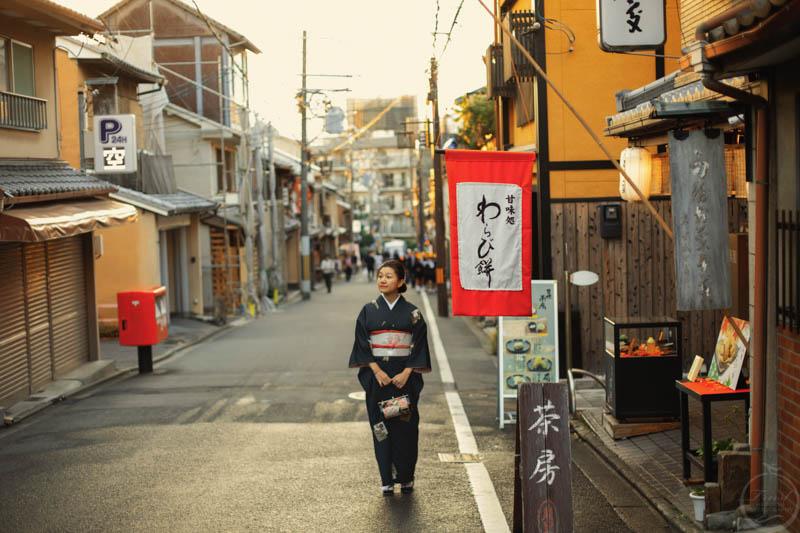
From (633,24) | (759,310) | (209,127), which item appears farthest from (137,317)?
(209,127)

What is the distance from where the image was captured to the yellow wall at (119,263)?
80.8 ft

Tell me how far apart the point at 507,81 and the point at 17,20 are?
29.1 feet

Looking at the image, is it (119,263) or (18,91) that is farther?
(119,263)

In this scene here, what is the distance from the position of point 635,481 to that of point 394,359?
2.57 meters

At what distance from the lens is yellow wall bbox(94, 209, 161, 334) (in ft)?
80.8

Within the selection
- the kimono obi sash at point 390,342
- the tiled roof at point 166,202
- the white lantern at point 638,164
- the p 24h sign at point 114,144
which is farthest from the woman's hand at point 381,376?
the tiled roof at point 166,202

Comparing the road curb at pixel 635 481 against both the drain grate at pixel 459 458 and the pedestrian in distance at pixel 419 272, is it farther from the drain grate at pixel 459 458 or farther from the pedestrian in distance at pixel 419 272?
the pedestrian in distance at pixel 419 272

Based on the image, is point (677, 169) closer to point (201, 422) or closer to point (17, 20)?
point (201, 422)

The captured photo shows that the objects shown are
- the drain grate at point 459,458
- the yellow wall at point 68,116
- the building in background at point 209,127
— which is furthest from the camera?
the building in background at point 209,127

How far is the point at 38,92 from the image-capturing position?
15094mm

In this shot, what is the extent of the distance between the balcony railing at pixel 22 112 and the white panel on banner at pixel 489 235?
914 cm

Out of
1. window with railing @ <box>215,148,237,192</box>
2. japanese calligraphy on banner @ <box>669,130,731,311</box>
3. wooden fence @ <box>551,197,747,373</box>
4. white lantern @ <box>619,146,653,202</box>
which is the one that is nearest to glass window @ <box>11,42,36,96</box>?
wooden fence @ <box>551,197,747,373</box>

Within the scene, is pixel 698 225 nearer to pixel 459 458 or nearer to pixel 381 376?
pixel 381 376

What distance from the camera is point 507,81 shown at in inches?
669
